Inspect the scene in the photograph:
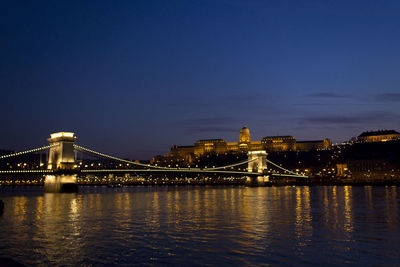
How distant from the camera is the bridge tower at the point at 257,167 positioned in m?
117

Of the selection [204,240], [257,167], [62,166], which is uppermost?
[257,167]

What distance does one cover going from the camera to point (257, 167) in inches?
4911

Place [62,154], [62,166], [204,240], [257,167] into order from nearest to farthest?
[204,240], [62,166], [62,154], [257,167]

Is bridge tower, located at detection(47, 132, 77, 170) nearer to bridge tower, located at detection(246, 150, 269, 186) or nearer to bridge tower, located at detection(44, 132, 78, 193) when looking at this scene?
bridge tower, located at detection(44, 132, 78, 193)

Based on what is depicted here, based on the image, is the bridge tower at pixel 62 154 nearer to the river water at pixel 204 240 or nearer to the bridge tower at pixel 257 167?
the river water at pixel 204 240

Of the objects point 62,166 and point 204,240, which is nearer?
point 204,240

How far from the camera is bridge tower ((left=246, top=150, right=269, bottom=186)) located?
117 meters

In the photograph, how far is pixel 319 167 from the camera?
17162 cm

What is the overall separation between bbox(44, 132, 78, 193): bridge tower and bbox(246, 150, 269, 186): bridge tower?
54.6 meters

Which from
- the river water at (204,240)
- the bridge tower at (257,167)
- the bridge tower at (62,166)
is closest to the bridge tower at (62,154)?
the bridge tower at (62,166)

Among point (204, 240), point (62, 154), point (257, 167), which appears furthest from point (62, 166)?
point (257, 167)

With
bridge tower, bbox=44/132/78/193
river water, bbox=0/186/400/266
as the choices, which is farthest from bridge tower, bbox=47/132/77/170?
river water, bbox=0/186/400/266

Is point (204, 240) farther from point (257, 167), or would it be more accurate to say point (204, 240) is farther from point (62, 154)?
point (257, 167)

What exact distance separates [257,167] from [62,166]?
63560 mm
